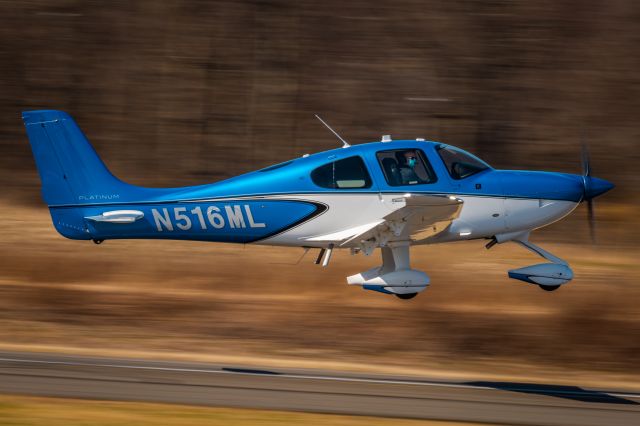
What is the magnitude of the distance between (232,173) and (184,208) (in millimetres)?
14114

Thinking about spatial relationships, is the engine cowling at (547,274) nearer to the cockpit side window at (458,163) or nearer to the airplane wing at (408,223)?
the airplane wing at (408,223)

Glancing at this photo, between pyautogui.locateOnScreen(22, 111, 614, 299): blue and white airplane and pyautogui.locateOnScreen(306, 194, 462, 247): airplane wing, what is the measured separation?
0.07ft

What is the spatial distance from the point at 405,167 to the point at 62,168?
4.67 meters

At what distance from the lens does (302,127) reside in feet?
87.3

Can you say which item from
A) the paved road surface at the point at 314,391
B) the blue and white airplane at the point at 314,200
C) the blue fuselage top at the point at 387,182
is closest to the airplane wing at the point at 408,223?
the blue and white airplane at the point at 314,200

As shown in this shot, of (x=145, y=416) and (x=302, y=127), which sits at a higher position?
(x=302, y=127)

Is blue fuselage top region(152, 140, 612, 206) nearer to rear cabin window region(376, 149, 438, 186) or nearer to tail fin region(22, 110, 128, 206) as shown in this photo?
rear cabin window region(376, 149, 438, 186)

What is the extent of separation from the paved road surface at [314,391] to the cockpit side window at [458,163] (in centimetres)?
318

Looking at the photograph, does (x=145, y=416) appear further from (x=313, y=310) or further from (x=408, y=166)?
(x=313, y=310)

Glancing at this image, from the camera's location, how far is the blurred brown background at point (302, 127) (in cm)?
1881

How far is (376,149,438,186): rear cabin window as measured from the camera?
12133mm

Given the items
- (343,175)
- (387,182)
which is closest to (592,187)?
(387,182)

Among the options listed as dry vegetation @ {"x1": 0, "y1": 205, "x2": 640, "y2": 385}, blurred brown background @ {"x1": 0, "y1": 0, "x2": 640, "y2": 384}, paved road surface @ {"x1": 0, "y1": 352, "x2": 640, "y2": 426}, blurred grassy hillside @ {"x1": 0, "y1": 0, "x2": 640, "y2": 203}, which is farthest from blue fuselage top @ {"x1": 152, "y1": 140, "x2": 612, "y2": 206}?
blurred grassy hillside @ {"x1": 0, "y1": 0, "x2": 640, "y2": 203}

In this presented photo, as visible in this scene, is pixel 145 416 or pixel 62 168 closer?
pixel 145 416
